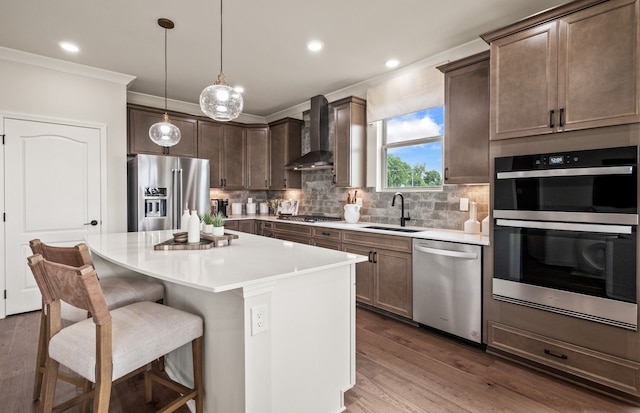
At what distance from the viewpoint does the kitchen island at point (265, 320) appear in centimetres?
146

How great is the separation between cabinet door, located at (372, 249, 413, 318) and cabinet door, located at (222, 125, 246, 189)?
294 centimetres

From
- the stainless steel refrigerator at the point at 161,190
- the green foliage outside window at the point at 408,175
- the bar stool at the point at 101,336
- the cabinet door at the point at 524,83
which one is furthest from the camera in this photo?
the stainless steel refrigerator at the point at 161,190

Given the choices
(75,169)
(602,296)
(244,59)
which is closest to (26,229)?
(75,169)

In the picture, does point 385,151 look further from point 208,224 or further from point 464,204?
point 208,224

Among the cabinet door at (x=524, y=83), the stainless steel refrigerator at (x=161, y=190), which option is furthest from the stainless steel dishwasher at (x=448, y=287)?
the stainless steel refrigerator at (x=161, y=190)

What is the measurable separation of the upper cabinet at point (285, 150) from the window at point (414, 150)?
168 cm

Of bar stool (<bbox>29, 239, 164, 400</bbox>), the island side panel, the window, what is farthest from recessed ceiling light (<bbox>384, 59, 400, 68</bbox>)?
bar stool (<bbox>29, 239, 164, 400</bbox>)

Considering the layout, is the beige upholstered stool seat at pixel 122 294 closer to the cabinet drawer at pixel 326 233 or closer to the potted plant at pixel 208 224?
the potted plant at pixel 208 224

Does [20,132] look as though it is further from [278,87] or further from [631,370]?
[631,370]

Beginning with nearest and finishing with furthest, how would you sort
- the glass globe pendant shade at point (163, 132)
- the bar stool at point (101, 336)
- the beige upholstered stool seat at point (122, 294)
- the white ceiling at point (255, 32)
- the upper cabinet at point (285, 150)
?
the bar stool at point (101, 336)
the beige upholstered stool seat at point (122, 294)
the white ceiling at point (255, 32)
the glass globe pendant shade at point (163, 132)
the upper cabinet at point (285, 150)

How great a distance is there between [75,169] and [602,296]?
4.94 m

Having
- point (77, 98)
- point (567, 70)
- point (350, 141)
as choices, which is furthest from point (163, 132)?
point (567, 70)

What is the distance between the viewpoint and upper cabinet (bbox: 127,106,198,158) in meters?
4.44

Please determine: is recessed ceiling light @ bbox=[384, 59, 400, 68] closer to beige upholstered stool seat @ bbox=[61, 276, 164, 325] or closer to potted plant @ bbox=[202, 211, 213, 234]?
potted plant @ bbox=[202, 211, 213, 234]
